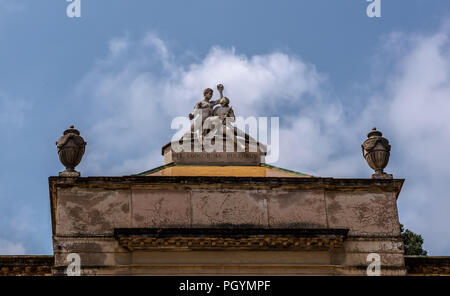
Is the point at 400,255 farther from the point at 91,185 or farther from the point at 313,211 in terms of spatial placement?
the point at 91,185

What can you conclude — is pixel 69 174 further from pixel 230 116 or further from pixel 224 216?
pixel 230 116

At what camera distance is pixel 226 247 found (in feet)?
84.5

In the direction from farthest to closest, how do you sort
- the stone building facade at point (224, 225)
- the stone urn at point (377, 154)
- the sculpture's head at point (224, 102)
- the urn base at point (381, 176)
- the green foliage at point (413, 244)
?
1. the green foliage at point (413, 244)
2. the sculpture's head at point (224, 102)
3. the stone urn at point (377, 154)
4. the urn base at point (381, 176)
5. the stone building facade at point (224, 225)

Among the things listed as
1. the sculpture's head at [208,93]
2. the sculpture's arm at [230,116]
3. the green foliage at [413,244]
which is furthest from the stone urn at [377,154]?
the green foliage at [413,244]

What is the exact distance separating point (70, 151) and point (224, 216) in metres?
4.75

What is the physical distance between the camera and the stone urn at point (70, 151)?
26.6 meters

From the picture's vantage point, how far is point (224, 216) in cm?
2628

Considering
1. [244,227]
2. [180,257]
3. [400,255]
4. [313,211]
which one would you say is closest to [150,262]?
[180,257]

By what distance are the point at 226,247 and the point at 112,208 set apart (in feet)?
11.1

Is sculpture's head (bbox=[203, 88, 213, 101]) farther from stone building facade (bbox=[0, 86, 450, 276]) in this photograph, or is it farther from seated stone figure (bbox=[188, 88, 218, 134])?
stone building facade (bbox=[0, 86, 450, 276])

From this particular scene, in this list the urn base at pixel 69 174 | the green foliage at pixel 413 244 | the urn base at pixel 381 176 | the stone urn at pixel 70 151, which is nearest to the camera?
the urn base at pixel 69 174

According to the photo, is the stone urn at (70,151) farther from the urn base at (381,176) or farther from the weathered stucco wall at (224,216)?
the urn base at (381,176)

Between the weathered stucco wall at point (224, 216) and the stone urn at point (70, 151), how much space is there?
526 mm

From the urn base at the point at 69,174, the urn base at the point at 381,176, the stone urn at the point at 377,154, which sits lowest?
the urn base at the point at 381,176
